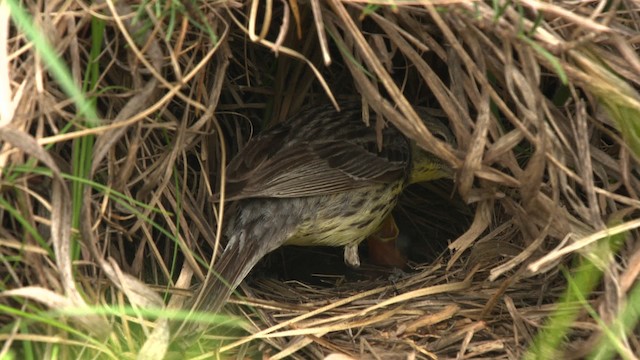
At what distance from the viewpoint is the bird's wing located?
4.06 meters

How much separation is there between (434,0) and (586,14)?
1.86ft

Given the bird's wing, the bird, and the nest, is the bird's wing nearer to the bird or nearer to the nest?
the bird

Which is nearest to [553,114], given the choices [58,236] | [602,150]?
[602,150]

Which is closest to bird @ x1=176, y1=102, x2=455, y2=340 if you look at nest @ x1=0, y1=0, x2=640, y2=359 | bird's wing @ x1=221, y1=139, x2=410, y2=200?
bird's wing @ x1=221, y1=139, x2=410, y2=200

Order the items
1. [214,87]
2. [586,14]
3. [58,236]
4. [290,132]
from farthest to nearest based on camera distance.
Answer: [290,132] < [214,87] < [586,14] < [58,236]

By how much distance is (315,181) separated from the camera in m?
4.19

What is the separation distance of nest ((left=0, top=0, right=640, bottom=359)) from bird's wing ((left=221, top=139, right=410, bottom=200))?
253mm

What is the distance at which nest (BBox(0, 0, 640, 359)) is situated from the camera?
300 centimetres

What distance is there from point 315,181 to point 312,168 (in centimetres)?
8

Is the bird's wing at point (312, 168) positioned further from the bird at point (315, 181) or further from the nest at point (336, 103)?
the nest at point (336, 103)

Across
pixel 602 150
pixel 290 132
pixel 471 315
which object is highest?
pixel 602 150

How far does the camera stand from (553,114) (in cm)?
340

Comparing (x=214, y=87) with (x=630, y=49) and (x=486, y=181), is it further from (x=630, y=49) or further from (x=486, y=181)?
(x=630, y=49)

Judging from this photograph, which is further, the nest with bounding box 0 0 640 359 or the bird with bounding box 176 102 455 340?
the bird with bounding box 176 102 455 340
